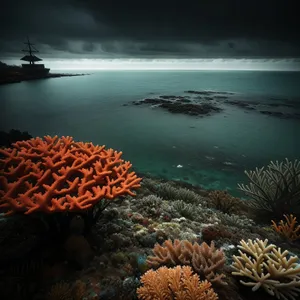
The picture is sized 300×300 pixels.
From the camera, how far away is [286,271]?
242 centimetres

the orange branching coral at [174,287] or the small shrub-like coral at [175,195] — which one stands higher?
the orange branching coral at [174,287]

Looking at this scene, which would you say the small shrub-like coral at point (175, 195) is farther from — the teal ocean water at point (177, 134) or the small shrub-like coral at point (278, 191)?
the teal ocean water at point (177, 134)

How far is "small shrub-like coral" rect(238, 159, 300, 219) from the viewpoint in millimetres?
6363

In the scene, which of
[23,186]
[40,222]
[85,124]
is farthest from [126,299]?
[85,124]

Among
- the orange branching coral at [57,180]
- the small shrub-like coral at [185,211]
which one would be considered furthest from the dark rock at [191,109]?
the orange branching coral at [57,180]

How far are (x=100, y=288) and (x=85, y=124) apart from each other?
31.1 metres

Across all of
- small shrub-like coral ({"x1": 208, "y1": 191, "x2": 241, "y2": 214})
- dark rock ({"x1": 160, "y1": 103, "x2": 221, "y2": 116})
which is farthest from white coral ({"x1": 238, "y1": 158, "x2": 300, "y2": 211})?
dark rock ({"x1": 160, "y1": 103, "x2": 221, "y2": 116})

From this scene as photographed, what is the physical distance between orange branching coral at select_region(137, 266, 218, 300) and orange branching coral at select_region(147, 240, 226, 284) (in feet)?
0.81

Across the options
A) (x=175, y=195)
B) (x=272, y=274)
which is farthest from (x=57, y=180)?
(x=175, y=195)

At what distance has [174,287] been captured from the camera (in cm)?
208

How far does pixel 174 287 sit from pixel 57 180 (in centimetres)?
190

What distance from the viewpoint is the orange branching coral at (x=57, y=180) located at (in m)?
2.19

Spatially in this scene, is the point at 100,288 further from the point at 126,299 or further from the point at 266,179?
the point at 266,179

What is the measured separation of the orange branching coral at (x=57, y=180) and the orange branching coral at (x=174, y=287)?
1.07m
